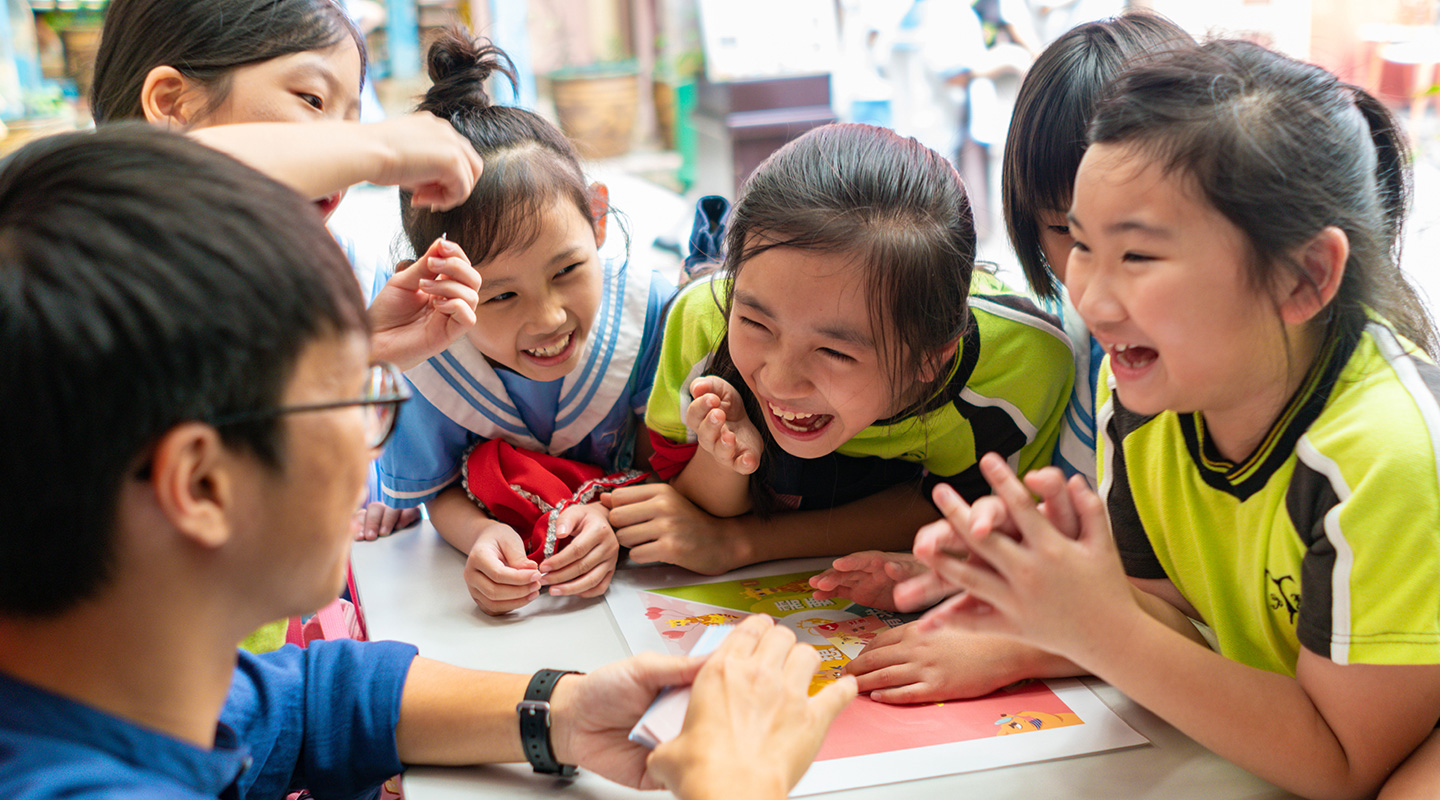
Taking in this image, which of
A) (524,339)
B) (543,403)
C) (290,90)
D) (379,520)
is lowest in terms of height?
(379,520)

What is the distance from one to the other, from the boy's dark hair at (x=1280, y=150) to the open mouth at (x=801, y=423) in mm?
429

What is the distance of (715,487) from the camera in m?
1.25

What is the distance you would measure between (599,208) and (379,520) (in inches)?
20.2

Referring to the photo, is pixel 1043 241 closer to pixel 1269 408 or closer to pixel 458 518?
pixel 1269 408

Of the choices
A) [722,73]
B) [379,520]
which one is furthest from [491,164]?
[722,73]

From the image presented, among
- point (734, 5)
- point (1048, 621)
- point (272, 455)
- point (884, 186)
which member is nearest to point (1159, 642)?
point (1048, 621)

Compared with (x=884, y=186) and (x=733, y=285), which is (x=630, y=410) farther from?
(x=884, y=186)

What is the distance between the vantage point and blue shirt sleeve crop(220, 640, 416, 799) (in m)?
0.80

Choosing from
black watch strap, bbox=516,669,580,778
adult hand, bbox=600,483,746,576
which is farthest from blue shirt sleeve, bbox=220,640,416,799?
adult hand, bbox=600,483,746,576

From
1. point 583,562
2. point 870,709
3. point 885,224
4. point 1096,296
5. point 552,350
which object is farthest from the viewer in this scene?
point 552,350

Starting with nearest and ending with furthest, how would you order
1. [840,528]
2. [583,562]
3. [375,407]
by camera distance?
[375,407] → [583,562] → [840,528]

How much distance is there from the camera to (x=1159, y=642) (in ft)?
2.43

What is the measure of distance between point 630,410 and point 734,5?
86.6 inches

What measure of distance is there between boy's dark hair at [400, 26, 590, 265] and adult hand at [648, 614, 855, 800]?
65cm
